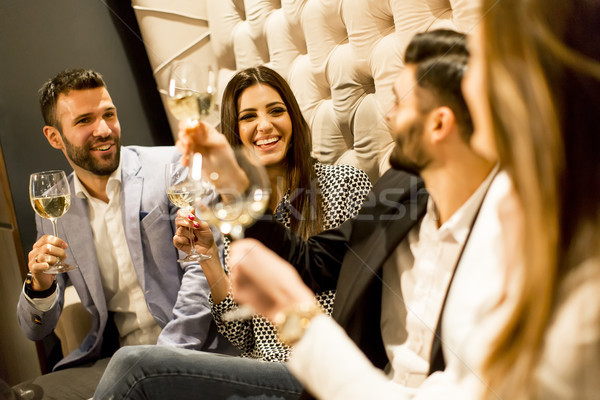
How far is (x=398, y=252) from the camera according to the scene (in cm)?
46

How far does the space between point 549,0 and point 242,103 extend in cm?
47

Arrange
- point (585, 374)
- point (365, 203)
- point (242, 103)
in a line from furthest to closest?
point (242, 103), point (365, 203), point (585, 374)

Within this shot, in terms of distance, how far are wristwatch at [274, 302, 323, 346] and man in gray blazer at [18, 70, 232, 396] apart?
1.50 feet

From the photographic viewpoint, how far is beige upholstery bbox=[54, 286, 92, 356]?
37.6 inches

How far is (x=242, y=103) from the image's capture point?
0.67m

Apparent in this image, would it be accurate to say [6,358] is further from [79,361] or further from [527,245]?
[527,245]

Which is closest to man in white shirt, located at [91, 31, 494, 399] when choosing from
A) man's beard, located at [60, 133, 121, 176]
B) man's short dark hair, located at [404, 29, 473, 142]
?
man's short dark hair, located at [404, 29, 473, 142]

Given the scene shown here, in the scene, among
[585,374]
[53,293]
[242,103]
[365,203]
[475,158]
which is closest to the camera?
[585,374]

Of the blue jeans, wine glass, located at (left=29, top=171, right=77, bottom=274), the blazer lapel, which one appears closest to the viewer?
the blue jeans

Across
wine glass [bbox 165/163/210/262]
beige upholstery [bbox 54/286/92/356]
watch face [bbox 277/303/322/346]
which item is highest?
wine glass [bbox 165/163/210/262]

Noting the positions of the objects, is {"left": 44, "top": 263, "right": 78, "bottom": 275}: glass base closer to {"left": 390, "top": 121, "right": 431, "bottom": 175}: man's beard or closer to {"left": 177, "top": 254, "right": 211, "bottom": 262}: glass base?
{"left": 177, "top": 254, "right": 211, "bottom": 262}: glass base

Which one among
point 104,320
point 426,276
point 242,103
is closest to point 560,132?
point 426,276

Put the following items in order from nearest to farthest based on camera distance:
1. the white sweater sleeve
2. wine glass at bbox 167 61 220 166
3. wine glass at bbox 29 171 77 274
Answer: the white sweater sleeve
wine glass at bbox 167 61 220 166
wine glass at bbox 29 171 77 274

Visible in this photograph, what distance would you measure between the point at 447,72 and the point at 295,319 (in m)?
0.20
